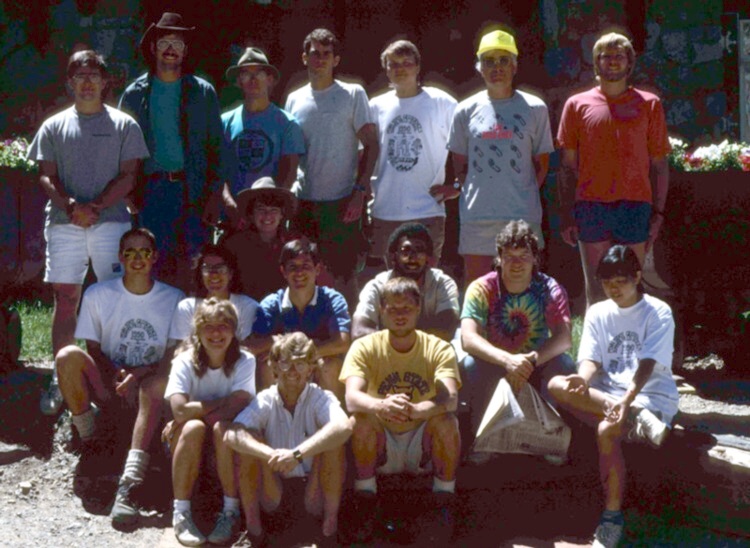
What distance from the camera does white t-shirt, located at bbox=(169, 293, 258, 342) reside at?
583 centimetres

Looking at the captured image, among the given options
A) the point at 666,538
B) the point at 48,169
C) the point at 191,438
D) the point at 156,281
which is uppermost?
the point at 48,169

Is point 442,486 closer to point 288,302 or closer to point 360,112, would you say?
point 288,302

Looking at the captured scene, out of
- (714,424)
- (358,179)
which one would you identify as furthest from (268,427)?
(714,424)

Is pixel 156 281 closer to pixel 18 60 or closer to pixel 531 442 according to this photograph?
pixel 531 442

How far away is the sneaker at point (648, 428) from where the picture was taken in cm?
515

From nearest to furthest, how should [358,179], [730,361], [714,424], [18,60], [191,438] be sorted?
[191,438]
[714,424]
[358,179]
[730,361]
[18,60]

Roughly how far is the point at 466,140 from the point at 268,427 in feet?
6.48

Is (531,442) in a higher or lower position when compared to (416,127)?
lower

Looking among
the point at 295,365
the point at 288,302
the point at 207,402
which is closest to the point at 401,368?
the point at 295,365

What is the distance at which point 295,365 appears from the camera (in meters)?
5.21

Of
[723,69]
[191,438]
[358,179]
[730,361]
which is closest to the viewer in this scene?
[191,438]

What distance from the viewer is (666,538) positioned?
5340 millimetres

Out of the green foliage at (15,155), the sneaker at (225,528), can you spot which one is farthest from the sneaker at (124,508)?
the green foliage at (15,155)

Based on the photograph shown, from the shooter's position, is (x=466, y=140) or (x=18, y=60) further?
(x=18, y=60)
